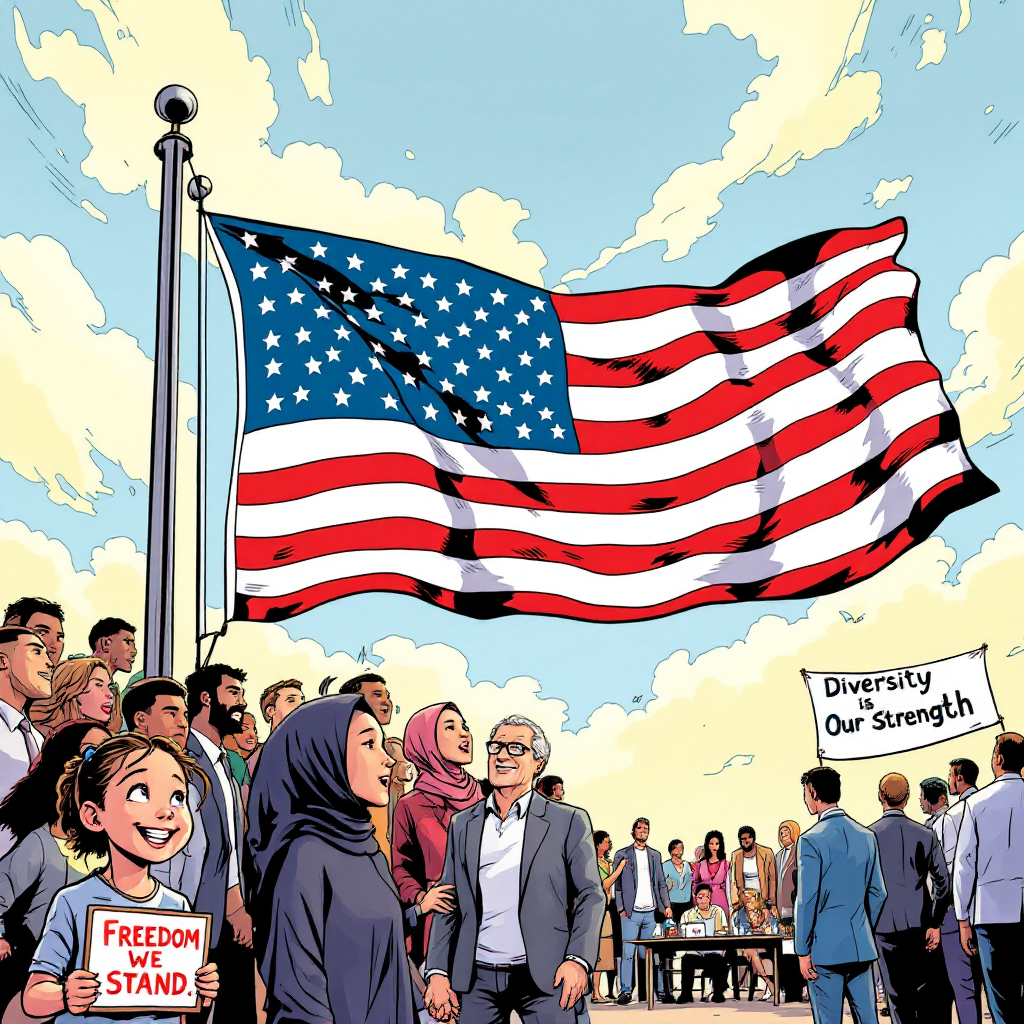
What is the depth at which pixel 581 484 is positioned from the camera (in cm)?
883

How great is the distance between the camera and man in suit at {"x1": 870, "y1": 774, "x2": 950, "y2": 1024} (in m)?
8.28

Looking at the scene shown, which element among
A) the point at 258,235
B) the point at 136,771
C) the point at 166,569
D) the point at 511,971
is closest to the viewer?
the point at 136,771

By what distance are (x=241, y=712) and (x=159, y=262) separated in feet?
7.91

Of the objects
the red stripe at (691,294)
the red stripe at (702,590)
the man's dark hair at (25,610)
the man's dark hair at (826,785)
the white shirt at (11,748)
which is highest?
the red stripe at (691,294)

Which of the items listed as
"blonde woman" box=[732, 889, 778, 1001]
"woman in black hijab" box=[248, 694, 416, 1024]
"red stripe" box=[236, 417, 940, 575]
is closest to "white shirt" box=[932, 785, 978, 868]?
"red stripe" box=[236, 417, 940, 575]

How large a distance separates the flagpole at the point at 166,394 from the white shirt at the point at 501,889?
1.66m

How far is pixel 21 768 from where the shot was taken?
17.6 feet

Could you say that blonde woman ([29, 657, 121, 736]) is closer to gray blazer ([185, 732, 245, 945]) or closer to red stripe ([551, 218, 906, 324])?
gray blazer ([185, 732, 245, 945])

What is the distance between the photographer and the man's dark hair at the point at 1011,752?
7.69m

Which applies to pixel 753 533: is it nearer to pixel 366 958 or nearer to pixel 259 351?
pixel 259 351

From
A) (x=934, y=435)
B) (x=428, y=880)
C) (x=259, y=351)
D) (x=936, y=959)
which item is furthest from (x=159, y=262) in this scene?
(x=936, y=959)

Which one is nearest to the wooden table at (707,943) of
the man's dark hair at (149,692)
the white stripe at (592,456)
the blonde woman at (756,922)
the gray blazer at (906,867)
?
the blonde woman at (756,922)

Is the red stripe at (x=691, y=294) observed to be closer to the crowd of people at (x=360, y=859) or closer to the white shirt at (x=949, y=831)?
the crowd of people at (x=360, y=859)

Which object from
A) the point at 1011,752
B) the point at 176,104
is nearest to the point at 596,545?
the point at 1011,752
